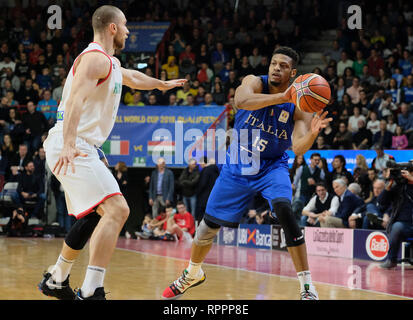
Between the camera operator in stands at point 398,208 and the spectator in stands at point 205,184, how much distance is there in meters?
5.47

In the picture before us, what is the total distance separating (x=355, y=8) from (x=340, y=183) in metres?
8.41

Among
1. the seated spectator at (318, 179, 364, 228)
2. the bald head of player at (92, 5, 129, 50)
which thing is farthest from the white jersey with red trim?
the seated spectator at (318, 179, 364, 228)

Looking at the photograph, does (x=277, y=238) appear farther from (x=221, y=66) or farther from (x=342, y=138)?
(x=221, y=66)

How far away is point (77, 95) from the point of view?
4.95 m

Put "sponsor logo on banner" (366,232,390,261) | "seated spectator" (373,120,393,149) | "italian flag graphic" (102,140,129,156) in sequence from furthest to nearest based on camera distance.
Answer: "italian flag graphic" (102,140,129,156)
"seated spectator" (373,120,393,149)
"sponsor logo on banner" (366,232,390,261)

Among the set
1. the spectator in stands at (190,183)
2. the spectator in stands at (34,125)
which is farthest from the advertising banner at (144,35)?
the spectator in stands at (190,183)

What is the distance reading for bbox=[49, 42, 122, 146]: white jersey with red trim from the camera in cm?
520

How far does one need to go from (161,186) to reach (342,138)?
4521 mm

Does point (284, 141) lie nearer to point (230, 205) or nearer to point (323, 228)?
point (230, 205)

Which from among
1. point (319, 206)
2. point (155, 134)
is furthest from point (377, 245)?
point (155, 134)

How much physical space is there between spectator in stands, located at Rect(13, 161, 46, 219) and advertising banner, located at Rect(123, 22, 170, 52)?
17.6 feet

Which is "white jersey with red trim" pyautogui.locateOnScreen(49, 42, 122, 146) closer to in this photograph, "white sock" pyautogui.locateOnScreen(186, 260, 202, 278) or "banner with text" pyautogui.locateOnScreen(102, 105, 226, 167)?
"white sock" pyautogui.locateOnScreen(186, 260, 202, 278)

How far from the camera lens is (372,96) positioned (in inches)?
629

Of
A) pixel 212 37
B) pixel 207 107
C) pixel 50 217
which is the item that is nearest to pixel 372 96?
pixel 207 107
